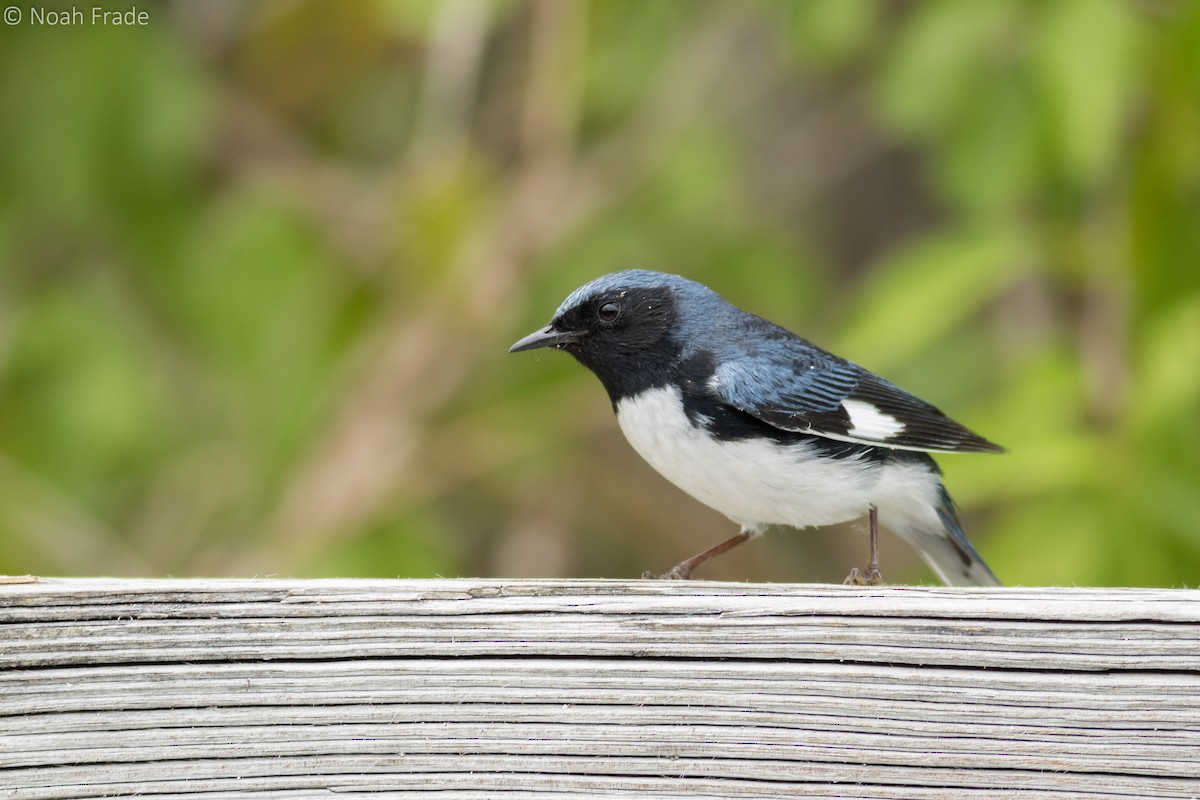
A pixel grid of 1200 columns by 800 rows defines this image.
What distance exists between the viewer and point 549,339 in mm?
3967

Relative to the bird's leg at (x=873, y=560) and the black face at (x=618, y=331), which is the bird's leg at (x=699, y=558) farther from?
the black face at (x=618, y=331)

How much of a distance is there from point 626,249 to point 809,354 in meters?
2.36

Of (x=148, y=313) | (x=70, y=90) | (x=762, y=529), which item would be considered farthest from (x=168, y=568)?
(x=762, y=529)

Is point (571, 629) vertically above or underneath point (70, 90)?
underneath

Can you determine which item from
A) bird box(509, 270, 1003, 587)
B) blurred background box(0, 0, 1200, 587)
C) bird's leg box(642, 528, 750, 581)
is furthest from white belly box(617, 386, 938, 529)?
blurred background box(0, 0, 1200, 587)

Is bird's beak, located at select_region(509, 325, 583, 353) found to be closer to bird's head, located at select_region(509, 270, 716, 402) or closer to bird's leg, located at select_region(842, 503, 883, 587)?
bird's head, located at select_region(509, 270, 716, 402)

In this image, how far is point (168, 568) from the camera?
19.0 feet

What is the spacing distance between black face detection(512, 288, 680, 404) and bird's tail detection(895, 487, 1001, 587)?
922 mm

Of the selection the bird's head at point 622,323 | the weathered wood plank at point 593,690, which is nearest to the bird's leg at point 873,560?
the bird's head at point 622,323

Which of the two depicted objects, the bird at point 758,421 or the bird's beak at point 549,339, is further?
the bird's beak at point 549,339

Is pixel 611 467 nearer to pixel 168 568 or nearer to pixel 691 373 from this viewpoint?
pixel 168 568

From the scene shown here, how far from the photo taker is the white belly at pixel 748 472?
3.52m

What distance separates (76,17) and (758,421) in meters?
3.96

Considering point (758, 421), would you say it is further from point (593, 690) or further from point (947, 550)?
point (593, 690)
